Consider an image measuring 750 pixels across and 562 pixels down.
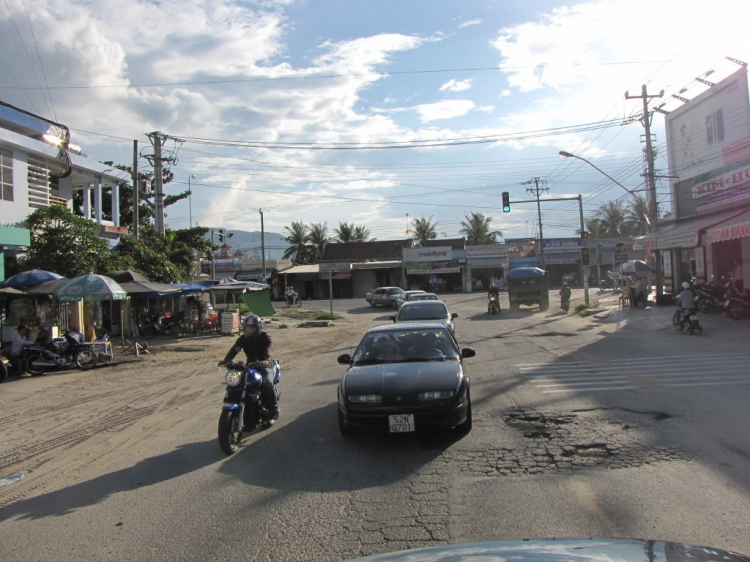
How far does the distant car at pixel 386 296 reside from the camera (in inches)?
1538

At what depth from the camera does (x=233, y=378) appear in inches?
251

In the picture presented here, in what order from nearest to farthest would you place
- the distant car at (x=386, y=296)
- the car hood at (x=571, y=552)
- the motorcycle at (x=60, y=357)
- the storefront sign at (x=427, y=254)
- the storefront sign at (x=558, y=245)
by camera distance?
the car hood at (x=571, y=552), the motorcycle at (x=60, y=357), the distant car at (x=386, y=296), the storefront sign at (x=427, y=254), the storefront sign at (x=558, y=245)

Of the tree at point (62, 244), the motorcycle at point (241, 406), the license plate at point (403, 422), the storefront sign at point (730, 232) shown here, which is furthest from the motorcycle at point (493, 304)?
the license plate at point (403, 422)

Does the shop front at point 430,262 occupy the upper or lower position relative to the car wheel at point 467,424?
upper

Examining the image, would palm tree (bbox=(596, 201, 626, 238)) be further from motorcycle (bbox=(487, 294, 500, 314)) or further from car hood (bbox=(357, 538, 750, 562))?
car hood (bbox=(357, 538, 750, 562))

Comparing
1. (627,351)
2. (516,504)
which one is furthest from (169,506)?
(627,351)

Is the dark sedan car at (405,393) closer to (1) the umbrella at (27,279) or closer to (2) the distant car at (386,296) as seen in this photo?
(1) the umbrella at (27,279)

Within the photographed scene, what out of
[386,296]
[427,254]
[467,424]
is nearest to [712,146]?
[386,296]

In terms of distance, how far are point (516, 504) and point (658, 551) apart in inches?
85.9

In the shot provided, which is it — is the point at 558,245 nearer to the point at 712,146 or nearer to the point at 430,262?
the point at 430,262

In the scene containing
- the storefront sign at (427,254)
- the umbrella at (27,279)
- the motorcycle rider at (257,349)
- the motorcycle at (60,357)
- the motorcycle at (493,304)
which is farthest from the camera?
the storefront sign at (427,254)

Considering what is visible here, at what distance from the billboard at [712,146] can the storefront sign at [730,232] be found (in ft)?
10.3

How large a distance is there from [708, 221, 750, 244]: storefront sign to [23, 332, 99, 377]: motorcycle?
19.1 metres

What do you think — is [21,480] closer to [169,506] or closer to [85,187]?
[169,506]
